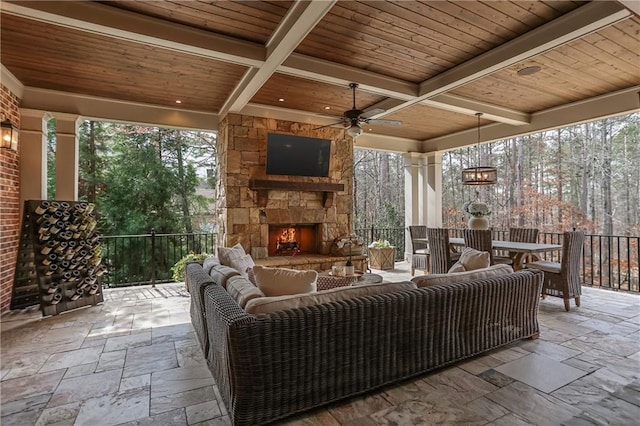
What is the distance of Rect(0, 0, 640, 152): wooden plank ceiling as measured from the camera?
276 cm

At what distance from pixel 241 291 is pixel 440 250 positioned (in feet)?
12.0

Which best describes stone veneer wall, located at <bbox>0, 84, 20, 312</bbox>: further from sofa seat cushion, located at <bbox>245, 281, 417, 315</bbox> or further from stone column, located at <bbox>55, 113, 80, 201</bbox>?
sofa seat cushion, located at <bbox>245, 281, 417, 315</bbox>

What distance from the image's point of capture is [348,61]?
12.5 feet

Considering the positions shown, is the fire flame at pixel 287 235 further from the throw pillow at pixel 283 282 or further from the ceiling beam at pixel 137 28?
the throw pillow at pixel 283 282

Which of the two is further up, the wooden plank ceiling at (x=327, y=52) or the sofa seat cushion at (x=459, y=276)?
the wooden plank ceiling at (x=327, y=52)

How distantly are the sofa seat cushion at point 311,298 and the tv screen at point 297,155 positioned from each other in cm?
363

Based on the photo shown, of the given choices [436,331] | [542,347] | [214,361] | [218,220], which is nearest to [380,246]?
[218,220]

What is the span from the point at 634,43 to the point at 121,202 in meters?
9.75

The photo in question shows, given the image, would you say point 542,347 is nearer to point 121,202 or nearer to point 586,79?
point 586,79

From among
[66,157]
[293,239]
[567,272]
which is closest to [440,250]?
[567,272]

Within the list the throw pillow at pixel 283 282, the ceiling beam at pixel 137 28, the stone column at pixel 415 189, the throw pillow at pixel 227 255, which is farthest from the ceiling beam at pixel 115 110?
the stone column at pixel 415 189

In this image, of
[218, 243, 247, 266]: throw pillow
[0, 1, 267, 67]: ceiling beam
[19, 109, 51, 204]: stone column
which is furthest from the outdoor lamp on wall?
[218, 243, 247, 266]: throw pillow

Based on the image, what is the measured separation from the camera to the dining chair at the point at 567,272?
3.98 m

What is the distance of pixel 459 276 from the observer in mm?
2723
